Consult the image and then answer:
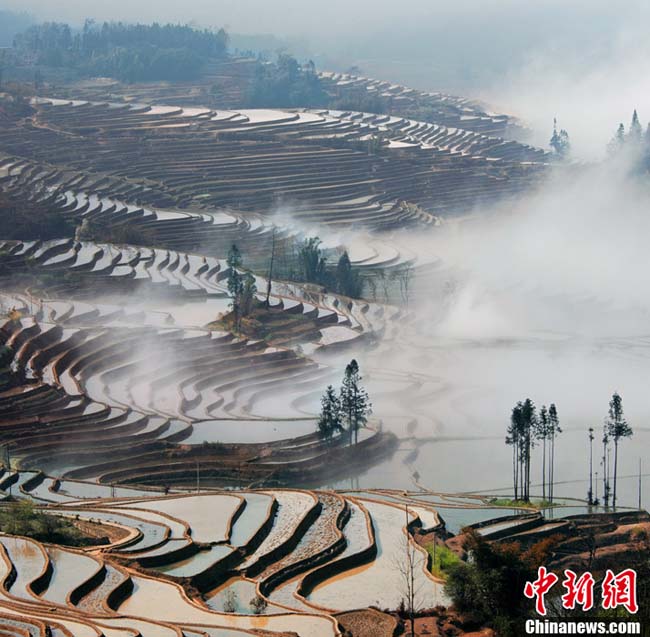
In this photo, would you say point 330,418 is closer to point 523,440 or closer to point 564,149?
point 523,440

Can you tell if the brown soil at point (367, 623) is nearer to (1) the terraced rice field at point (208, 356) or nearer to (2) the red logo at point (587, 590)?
(1) the terraced rice field at point (208, 356)

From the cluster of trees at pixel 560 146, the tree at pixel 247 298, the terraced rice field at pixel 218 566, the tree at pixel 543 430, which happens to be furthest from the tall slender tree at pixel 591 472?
the cluster of trees at pixel 560 146

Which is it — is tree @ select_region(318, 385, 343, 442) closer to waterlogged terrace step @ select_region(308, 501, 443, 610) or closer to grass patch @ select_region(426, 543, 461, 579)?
waterlogged terrace step @ select_region(308, 501, 443, 610)

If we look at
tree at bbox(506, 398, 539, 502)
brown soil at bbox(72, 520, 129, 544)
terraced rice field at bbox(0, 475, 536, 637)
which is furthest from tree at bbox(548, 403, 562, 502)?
brown soil at bbox(72, 520, 129, 544)

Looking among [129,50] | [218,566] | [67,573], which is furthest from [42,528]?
[129,50]

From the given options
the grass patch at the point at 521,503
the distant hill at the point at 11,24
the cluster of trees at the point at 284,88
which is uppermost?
the distant hill at the point at 11,24

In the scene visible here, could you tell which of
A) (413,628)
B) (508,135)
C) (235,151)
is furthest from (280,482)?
(508,135)
